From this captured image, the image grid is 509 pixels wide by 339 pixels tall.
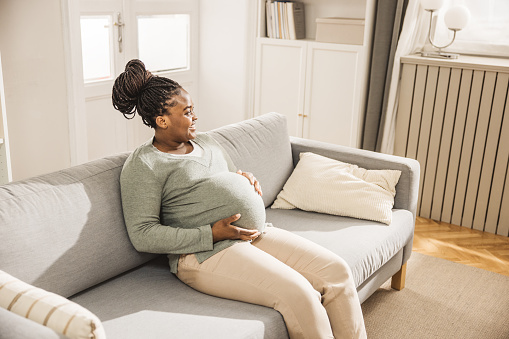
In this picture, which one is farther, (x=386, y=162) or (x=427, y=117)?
(x=427, y=117)

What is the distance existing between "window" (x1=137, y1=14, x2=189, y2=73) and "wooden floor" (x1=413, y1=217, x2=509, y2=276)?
7.39 feet

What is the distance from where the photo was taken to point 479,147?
330 cm

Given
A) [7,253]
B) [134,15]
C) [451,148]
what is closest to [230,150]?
[7,253]

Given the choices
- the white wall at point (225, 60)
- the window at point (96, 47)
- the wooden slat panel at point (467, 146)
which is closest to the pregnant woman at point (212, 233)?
the wooden slat panel at point (467, 146)

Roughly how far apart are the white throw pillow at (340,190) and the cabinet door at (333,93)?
4.19 ft

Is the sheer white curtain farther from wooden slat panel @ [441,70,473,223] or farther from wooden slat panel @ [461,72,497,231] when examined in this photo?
wooden slat panel @ [461,72,497,231]


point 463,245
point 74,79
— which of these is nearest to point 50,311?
point 74,79

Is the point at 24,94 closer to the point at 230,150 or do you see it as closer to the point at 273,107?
the point at 230,150

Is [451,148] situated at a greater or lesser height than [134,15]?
lesser

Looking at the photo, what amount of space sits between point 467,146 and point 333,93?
98 centimetres

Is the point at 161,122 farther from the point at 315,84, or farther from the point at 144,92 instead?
the point at 315,84

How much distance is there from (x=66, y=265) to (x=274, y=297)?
64cm

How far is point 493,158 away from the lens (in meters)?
3.27

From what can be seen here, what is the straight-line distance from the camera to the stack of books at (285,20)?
3.96 meters
